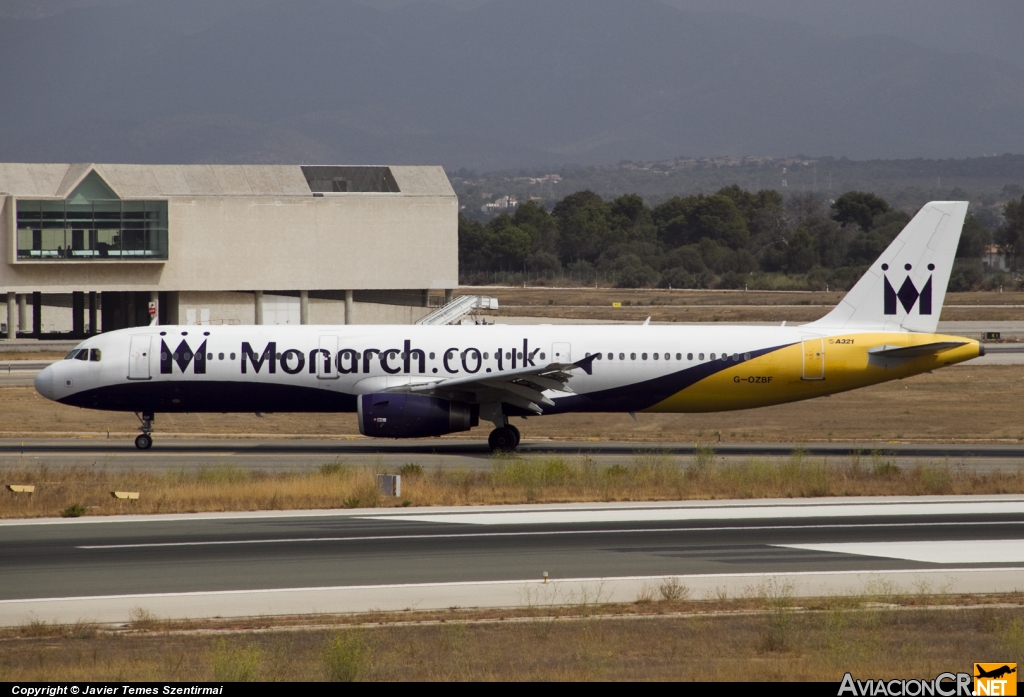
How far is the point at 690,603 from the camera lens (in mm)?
15852

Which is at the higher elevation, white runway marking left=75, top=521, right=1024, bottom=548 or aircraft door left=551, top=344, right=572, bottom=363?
aircraft door left=551, top=344, right=572, bottom=363

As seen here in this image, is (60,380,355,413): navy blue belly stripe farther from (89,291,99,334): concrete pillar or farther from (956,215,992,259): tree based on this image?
(956,215,992,259): tree

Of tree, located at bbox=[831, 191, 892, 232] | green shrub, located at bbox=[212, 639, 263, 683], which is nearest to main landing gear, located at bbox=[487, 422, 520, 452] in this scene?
green shrub, located at bbox=[212, 639, 263, 683]

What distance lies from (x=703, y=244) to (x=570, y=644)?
152419 mm

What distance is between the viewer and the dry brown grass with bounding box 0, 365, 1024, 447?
38.7 metres

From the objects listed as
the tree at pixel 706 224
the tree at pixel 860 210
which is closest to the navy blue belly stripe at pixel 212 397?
the tree at pixel 860 210

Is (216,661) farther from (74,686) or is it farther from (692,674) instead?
(692,674)

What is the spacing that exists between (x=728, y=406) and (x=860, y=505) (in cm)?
997

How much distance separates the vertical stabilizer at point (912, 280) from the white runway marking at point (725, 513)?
10.3 metres

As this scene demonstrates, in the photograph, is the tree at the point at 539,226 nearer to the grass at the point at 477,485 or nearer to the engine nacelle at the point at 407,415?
the engine nacelle at the point at 407,415

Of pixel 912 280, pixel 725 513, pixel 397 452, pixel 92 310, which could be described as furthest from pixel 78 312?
pixel 725 513

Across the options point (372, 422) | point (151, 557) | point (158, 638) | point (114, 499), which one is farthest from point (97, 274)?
point (158, 638)

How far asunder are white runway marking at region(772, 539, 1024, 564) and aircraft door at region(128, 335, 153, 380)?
19.9m

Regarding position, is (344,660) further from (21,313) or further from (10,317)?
(21,313)
